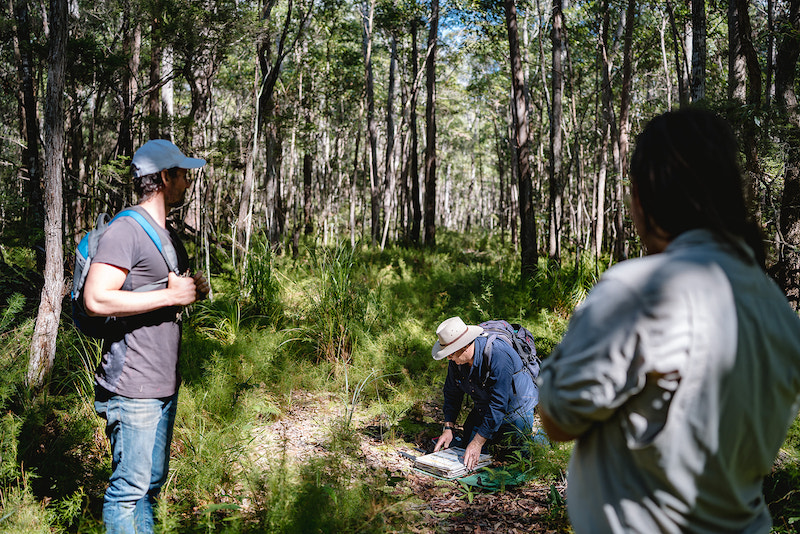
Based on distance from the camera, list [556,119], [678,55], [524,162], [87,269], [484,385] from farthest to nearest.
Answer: [556,119] → [524,162] → [678,55] → [484,385] → [87,269]

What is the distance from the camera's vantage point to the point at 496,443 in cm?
449

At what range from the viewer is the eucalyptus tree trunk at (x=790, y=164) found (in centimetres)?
596

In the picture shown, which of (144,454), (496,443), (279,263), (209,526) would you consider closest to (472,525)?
(496,443)

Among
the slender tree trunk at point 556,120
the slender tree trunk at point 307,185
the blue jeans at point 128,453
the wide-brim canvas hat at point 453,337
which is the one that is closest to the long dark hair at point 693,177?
the blue jeans at point 128,453

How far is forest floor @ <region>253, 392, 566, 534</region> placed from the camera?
326 cm

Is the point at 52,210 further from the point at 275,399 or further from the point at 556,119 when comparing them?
the point at 556,119

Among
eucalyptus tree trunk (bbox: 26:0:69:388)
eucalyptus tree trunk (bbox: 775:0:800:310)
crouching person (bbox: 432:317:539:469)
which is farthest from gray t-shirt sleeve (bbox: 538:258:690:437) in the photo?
eucalyptus tree trunk (bbox: 775:0:800:310)

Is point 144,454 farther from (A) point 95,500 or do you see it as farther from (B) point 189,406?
(B) point 189,406

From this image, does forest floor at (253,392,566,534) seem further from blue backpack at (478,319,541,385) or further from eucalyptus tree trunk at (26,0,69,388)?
eucalyptus tree trunk at (26,0,69,388)

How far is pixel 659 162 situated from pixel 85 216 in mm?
12417

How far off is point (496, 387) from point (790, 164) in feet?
15.3

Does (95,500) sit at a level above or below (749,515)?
below

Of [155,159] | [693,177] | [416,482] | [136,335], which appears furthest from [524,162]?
[693,177]

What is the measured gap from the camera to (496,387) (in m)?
4.24
